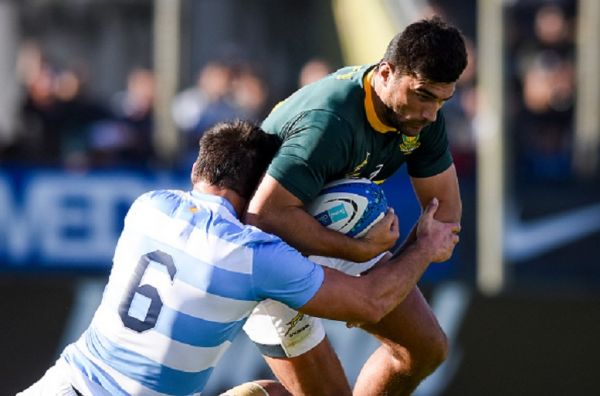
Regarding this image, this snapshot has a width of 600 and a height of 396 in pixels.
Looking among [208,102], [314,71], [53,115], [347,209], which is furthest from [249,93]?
[347,209]

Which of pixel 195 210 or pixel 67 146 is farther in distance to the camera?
pixel 67 146

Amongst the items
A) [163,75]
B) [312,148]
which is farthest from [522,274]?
[312,148]

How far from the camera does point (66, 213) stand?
1025cm

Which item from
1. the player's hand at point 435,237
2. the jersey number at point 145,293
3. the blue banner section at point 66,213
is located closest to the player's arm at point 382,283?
the player's hand at point 435,237

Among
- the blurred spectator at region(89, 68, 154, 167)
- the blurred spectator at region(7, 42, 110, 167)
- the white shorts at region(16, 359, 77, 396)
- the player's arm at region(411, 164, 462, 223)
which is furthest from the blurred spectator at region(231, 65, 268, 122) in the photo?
the white shorts at region(16, 359, 77, 396)

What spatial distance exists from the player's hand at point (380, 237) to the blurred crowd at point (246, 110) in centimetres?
440

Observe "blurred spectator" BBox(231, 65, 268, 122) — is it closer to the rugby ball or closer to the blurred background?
the blurred background

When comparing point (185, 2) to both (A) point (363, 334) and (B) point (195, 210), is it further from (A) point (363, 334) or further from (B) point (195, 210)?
(B) point (195, 210)

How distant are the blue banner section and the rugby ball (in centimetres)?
410

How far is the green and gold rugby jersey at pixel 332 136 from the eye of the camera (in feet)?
18.5

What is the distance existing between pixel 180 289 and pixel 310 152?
0.82 meters

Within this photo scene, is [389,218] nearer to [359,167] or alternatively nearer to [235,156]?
[359,167]

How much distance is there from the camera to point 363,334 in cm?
940

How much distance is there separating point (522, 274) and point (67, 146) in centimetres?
354
